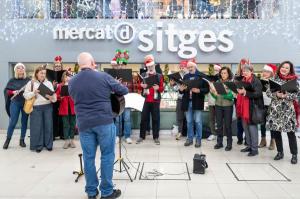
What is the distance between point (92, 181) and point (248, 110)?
3.15 meters

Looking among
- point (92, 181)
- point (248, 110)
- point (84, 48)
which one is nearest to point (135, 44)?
point (84, 48)

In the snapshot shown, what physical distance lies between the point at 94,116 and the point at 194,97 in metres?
3.33

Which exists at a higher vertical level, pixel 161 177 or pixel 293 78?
pixel 293 78

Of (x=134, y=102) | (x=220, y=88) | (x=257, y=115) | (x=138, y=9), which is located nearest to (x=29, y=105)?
(x=134, y=102)

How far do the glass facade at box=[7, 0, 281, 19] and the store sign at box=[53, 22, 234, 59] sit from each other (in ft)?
1.19

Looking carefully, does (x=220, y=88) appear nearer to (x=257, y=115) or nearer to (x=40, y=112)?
(x=257, y=115)

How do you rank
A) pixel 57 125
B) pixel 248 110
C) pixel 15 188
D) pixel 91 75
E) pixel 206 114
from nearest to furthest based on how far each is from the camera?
pixel 91 75
pixel 15 188
pixel 248 110
pixel 57 125
pixel 206 114

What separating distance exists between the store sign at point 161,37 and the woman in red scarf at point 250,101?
243 cm

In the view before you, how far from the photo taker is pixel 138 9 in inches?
351

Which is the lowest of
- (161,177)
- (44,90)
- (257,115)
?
(161,177)

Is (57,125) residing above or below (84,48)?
below

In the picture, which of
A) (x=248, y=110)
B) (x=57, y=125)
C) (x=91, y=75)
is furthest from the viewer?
(x=57, y=125)

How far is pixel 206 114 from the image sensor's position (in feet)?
28.3

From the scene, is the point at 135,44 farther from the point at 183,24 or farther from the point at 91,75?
the point at 91,75
